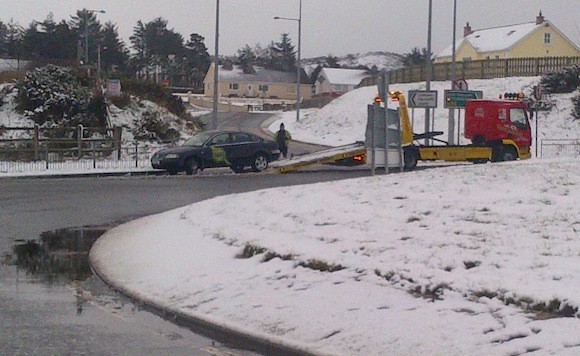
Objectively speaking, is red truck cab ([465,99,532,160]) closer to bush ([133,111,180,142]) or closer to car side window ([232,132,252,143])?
car side window ([232,132,252,143])

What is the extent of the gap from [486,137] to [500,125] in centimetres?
68

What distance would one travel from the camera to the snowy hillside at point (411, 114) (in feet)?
168

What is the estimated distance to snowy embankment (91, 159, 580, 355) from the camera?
25.9ft

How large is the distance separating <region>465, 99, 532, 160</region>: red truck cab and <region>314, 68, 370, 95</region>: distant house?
317ft

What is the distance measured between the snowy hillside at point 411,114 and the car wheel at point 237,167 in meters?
17.8

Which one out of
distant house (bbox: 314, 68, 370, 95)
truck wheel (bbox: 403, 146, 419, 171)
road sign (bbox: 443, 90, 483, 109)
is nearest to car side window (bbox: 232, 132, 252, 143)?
truck wheel (bbox: 403, 146, 419, 171)

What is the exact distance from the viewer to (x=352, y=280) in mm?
9664

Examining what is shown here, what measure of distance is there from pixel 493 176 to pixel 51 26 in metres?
60.8

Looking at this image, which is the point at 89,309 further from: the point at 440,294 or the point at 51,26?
the point at 51,26

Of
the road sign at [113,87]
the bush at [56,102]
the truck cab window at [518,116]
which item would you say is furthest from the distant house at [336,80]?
the truck cab window at [518,116]

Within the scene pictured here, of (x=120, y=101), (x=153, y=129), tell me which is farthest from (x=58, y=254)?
(x=120, y=101)

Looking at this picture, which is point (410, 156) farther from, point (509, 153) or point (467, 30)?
point (467, 30)

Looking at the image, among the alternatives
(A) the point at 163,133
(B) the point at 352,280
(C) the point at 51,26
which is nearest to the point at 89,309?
(B) the point at 352,280

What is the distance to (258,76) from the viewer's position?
426ft
